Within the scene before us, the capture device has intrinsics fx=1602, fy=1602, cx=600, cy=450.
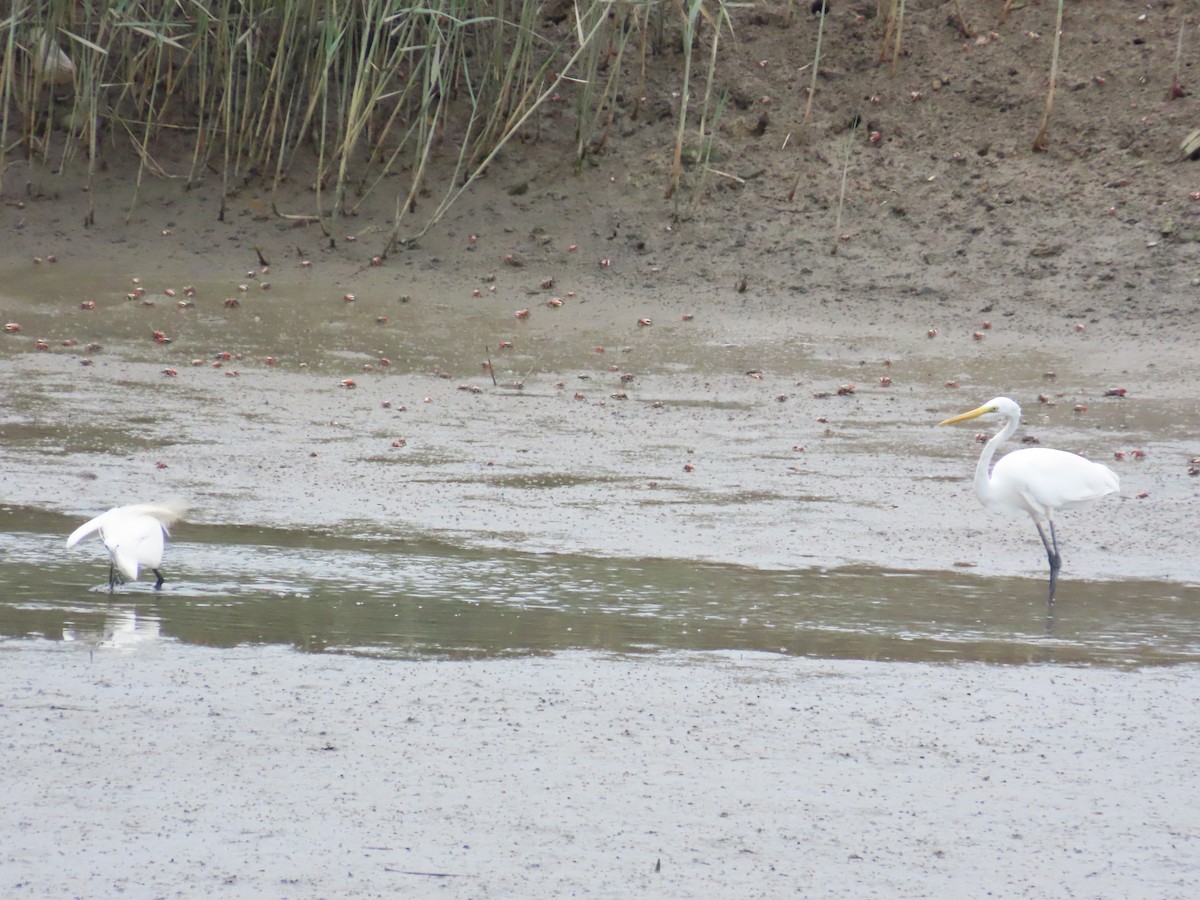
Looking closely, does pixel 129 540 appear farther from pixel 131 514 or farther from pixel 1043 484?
pixel 1043 484

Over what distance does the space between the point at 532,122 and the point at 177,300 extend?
323cm

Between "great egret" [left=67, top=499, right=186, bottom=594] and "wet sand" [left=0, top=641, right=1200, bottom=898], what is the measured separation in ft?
1.93

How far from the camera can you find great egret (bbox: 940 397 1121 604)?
268 inches

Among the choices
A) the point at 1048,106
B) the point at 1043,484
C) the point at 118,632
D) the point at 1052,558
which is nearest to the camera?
the point at 118,632

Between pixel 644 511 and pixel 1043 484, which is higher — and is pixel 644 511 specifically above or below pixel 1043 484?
below

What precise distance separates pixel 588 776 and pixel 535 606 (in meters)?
1.67

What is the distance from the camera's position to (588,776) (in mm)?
3979

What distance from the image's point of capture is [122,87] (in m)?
12.7

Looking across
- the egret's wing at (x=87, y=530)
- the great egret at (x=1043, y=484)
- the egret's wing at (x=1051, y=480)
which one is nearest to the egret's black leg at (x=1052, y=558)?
the great egret at (x=1043, y=484)

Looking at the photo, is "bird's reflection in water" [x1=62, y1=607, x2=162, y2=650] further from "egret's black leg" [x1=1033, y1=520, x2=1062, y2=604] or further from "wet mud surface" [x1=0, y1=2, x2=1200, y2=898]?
"egret's black leg" [x1=1033, y1=520, x2=1062, y2=604]

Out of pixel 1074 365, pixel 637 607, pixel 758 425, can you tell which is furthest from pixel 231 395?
pixel 1074 365

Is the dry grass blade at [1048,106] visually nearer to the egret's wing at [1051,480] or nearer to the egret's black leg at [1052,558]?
the egret's wing at [1051,480]

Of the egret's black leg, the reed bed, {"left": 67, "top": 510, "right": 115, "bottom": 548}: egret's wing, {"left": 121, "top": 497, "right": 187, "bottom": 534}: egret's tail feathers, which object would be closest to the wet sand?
{"left": 67, "top": 510, "right": 115, "bottom": 548}: egret's wing

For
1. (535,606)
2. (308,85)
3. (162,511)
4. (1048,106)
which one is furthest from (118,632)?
(1048,106)
